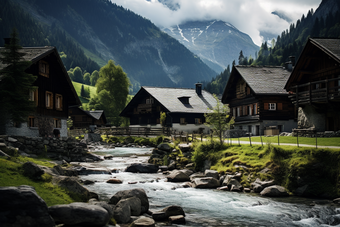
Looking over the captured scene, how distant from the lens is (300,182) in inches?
571

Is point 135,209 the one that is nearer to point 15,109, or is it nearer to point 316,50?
point 15,109

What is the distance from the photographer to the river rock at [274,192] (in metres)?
14.1

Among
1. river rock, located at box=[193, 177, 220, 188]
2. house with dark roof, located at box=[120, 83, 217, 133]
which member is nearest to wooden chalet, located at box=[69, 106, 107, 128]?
house with dark roof, located at box=[120, 83, 217, 133]

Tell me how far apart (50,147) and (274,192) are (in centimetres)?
1793

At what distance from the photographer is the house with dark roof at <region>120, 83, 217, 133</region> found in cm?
5541

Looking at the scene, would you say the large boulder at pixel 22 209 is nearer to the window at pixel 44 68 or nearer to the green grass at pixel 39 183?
the green grass at pixel 39 183

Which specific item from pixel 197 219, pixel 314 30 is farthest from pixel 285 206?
pixel 314 30

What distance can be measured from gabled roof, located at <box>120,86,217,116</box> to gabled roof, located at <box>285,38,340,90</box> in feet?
82.5

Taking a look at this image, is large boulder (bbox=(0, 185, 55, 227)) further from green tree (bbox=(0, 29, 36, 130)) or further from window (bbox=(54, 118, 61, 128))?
window (bbox=(54, 118, 61, 128))

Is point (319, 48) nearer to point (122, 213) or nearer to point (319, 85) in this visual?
point (319, 85)

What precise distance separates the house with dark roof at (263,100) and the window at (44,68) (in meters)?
23.5

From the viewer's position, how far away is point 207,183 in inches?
647

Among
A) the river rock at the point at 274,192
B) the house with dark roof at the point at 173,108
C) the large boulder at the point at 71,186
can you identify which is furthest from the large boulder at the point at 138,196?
the house with dark roof at the point at 173,108

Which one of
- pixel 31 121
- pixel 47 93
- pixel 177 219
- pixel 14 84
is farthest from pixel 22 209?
pixel 47 93
